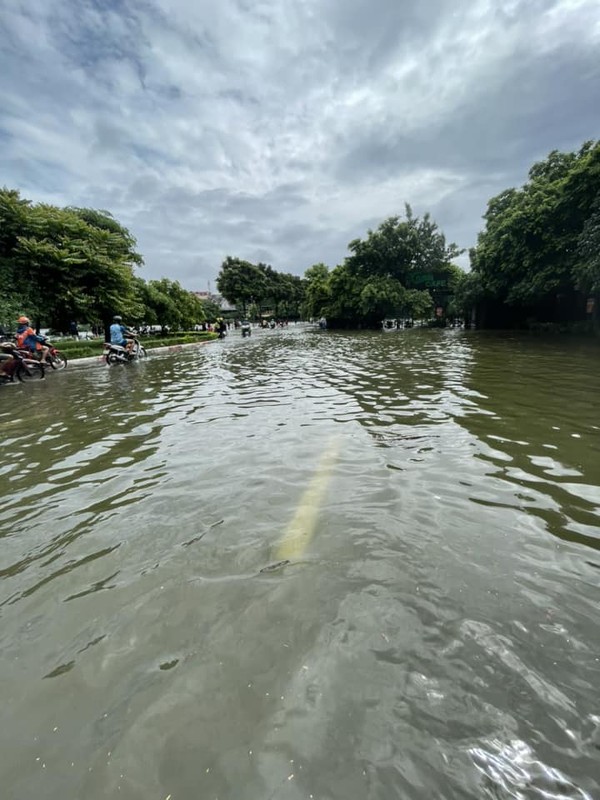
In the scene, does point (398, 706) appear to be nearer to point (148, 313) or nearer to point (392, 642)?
point (392, 642)

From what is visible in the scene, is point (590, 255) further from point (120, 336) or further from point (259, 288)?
point (259, 288)

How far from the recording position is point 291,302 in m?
73.1

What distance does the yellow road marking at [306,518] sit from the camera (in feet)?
8.51

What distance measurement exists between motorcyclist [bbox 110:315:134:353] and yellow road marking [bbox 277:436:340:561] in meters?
12.9

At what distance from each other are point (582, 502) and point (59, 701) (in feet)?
→ 11.8

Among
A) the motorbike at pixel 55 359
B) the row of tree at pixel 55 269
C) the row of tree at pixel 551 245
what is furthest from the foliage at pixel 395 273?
the motorbike at pixel 55 359

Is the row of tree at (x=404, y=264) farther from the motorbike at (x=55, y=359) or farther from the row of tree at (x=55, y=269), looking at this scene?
the motorbike at (x=55, y=359)

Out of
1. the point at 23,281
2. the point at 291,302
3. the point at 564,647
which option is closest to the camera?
the point at 564,647

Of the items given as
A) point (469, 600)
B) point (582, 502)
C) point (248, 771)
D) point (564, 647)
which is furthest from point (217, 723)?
point (582, 502)


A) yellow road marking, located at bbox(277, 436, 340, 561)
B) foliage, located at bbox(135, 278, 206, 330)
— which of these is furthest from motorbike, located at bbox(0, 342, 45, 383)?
foliage, located at bbox(135, 278, 206, 330)

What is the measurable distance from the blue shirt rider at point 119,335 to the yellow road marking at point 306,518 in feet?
42.4

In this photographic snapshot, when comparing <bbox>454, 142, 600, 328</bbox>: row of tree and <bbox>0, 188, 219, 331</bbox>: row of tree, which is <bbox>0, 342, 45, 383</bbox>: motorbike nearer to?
<bbox>0, 188, 219, 331</bbox>: row of tree

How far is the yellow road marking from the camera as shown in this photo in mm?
2594

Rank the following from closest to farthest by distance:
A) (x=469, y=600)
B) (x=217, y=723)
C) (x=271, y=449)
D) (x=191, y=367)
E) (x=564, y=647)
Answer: (x=217, y=723) → (x=564, y=647) → (x=469, y=600) → (x=271, y=449) → (x=191, y=367)
